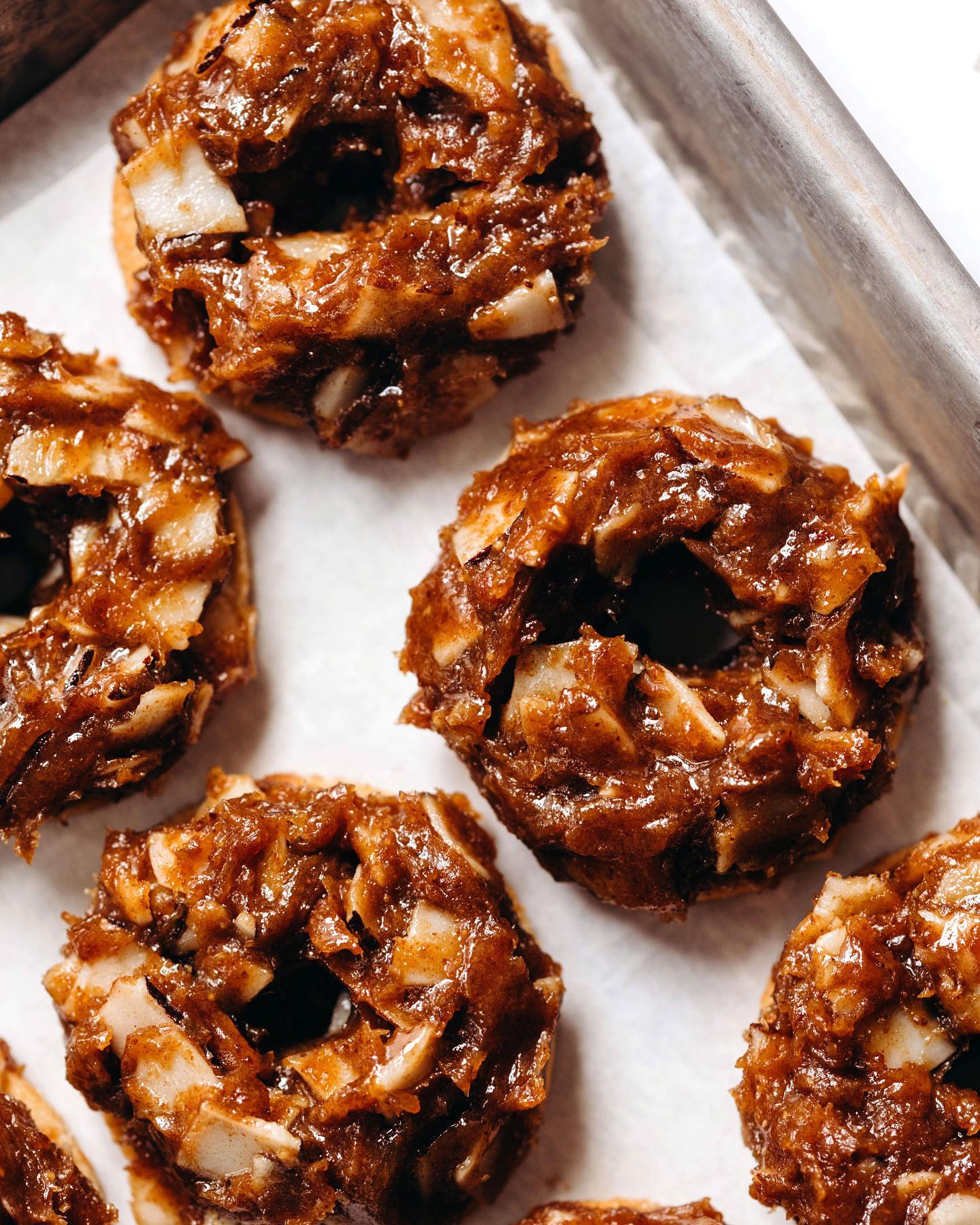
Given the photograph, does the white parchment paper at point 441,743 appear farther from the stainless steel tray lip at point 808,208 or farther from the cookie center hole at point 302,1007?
the cookie center hole at point 302,1007

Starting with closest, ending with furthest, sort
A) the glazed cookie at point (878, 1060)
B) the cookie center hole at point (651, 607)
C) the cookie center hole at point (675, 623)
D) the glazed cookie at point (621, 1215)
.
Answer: the glazed cookie at point (878, 1060) → the cookie center hole at point (651, 607) → the glazed cookie at point (621, 1215) → the cookie center hole at point (675, 623)

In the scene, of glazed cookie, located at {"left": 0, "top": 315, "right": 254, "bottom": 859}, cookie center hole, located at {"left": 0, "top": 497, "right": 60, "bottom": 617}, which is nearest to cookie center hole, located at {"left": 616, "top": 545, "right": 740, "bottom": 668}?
glazed cookie, located at {"left": 0, "top": 315, "right": 254, "bottom": 859}

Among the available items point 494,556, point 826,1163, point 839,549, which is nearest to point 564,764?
point 494,556

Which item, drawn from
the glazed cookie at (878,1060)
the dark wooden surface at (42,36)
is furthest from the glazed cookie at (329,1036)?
the dark wooden surface at (42,36)

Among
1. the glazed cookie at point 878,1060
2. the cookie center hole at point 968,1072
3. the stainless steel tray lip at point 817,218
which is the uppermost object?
the stainless steel tray lip at point 817,218

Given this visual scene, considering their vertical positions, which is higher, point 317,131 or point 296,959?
point 317,131

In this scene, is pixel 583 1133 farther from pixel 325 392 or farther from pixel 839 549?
pixel 325 392
